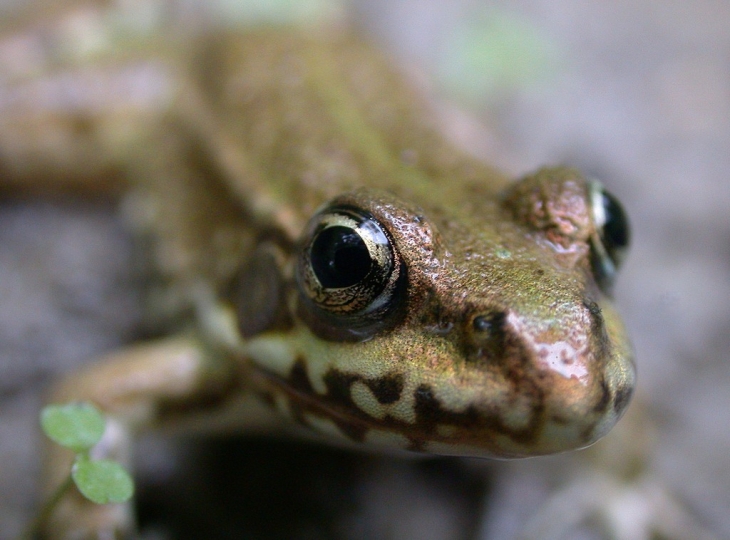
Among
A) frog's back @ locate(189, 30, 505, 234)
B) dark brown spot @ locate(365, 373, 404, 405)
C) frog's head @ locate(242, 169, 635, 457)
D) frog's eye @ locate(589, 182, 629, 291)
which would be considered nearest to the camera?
frog's head @ locate(242, 169, 635, 457)

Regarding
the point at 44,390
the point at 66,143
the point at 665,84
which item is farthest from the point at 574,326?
the point at 665,84

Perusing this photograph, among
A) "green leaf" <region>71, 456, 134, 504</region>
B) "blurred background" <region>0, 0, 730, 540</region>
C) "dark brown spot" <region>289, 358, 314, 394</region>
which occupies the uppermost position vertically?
"dark brown spot" <region>289, 358, 314, 394</region>

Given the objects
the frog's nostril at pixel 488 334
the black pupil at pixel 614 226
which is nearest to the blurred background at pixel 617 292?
the black pupil at pixel 614 226

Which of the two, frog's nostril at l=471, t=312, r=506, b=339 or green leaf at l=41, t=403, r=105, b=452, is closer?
frog's nostril at l=471, t=312, r=506, b=339

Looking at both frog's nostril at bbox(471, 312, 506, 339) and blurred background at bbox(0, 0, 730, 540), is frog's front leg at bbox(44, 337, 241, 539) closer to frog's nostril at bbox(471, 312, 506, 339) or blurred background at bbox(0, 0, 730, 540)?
blurred background at bbox(0, 0, 730, 540)

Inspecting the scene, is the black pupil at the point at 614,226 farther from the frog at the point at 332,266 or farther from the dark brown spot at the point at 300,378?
the dark brown spot at the point at 300,378

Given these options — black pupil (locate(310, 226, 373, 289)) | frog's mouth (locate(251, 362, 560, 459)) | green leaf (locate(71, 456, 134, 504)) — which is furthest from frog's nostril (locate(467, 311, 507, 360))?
green leaf (locate(71, 456, 134, 504))
